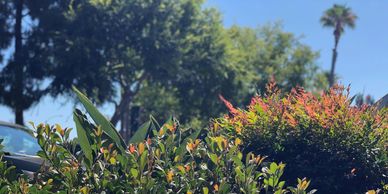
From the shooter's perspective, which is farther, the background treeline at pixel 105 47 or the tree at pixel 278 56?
the tree at pixel 278 56

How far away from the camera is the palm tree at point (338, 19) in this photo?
4088 centimetres

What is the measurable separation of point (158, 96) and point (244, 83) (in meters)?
5.93

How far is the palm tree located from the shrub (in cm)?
3695

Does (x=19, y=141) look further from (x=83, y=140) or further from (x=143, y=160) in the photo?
(x=143, y=160)

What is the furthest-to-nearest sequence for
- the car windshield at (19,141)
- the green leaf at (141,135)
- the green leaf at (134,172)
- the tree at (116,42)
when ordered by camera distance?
the tree at (116,42) < the car windshield at (19,141) < the green leaf at (141,135) < the green leaf at (134,172)

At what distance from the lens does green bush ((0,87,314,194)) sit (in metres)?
3.42

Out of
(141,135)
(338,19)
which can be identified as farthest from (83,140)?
(338,19)

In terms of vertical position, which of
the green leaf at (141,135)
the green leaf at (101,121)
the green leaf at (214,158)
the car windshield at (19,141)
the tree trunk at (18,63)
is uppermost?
the tree trunk at (18,63)

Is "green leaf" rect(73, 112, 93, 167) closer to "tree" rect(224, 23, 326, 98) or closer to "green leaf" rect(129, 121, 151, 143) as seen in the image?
"green leaf" rect(129, 121, 151, 143)

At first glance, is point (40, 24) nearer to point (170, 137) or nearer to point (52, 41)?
point (52, 41)

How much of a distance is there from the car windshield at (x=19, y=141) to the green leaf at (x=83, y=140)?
13.5 ft

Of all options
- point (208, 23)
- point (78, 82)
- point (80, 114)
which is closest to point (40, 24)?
point (78, 82)

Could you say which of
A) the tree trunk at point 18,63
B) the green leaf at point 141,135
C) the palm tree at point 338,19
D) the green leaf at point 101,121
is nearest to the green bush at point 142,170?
the green leaf at point 101,121

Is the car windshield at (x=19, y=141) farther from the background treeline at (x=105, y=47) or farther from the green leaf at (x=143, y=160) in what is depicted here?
the background treeline at (x=105, y=47)
